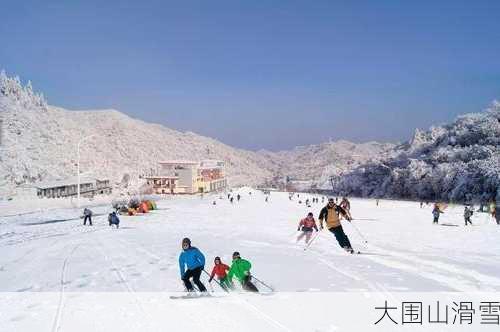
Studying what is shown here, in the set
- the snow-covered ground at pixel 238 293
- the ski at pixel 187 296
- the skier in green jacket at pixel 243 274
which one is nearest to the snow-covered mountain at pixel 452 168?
the snow-covered ground at pixel 238 293

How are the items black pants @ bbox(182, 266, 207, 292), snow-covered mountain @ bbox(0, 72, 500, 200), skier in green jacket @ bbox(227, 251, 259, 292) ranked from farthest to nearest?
1. snow-covered mountain @ bbox(0, 72, 500, 200)
2. skier in green jacket @ bbox(227, 251, 259, 292)
3. black pants @ bbox(182, 266, 207, 292)

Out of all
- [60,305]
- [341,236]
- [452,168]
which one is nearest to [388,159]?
[452,168]

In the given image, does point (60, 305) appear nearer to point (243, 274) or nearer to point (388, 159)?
point (243, 274)

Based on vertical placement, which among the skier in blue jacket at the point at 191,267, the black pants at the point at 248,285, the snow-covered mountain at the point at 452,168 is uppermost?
the snow-covered mountain at the point at 452,168

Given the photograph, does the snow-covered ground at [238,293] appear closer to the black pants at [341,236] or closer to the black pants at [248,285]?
the black pants at [341,236]

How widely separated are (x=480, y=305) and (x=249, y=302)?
392cm

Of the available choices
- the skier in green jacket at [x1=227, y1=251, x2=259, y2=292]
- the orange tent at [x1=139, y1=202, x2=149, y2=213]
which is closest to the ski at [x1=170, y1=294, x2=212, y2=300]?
the skier in green jacket at [x1=227, y1=251, x2=259, y2=292]

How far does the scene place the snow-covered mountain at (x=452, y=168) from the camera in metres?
67.6

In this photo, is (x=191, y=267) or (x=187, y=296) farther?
(x=191, y=267)

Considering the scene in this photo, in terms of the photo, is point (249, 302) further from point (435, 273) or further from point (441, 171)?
point (441, 171)

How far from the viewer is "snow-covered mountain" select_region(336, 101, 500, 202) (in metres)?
67.6

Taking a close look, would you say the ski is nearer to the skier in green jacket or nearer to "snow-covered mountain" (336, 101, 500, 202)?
the skier in green jacket

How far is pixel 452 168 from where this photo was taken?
74.3 metres

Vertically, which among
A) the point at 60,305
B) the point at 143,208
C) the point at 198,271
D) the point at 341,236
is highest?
the point at 341,236
